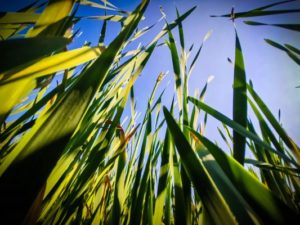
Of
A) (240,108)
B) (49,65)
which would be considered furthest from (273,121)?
(49,65)

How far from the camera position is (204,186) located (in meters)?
0.27

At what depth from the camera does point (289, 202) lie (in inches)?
19.5

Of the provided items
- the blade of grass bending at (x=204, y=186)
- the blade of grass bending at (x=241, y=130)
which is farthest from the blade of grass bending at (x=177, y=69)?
the blade of grass bending at (x=204, y=186)

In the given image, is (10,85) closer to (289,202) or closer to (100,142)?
(100,142)

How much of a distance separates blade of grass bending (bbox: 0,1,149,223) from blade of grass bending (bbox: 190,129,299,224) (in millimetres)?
208

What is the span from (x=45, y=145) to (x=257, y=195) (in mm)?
264

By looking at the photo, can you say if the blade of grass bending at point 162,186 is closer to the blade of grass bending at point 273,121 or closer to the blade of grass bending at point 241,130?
the blade of grass bending at point 241,130

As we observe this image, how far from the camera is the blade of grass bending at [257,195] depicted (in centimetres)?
24

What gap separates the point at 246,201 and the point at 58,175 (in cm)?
33

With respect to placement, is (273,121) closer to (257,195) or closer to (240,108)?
(240,108)

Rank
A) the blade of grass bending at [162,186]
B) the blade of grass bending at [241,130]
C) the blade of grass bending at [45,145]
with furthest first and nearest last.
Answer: the blade of grass bending at [162,186] < the blade of grass bending at [241,130] < the blade of grass bending at [45,145]

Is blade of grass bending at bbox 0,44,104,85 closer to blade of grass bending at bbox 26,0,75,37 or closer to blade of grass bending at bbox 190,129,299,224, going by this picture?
blade of grass bending at bbox 26,0,75,37

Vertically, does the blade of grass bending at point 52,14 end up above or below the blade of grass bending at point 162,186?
above

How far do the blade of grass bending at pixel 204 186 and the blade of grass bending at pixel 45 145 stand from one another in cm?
15
